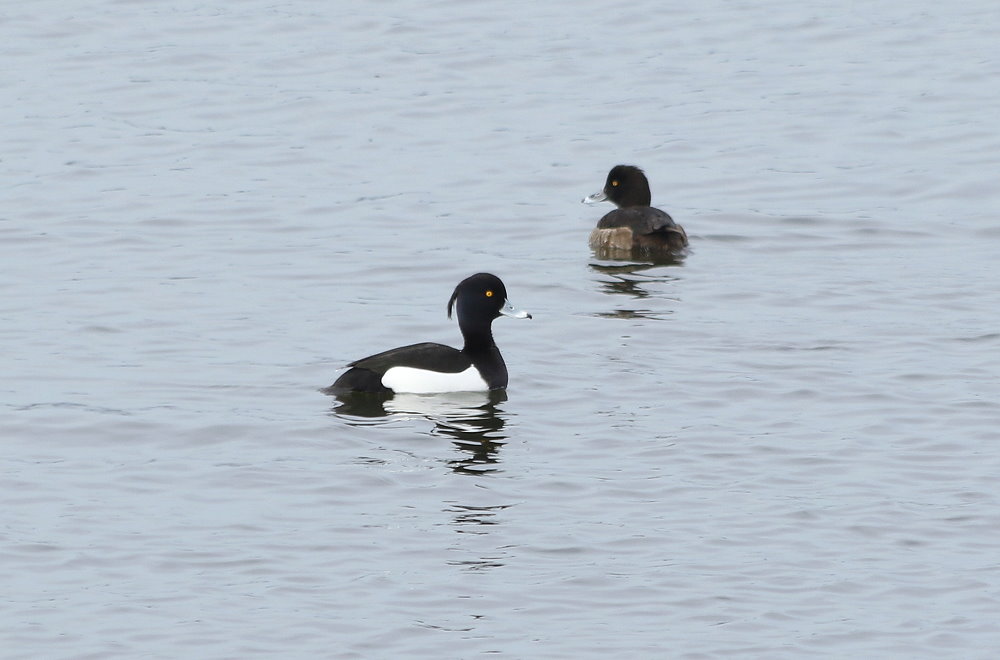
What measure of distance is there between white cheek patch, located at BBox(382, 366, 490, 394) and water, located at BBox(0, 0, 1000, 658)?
7.1 inches

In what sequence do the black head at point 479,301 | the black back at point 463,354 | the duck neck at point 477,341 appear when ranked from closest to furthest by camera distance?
the black back at point 463,354, the duck neck at point 477,341, the black head at point 479,301

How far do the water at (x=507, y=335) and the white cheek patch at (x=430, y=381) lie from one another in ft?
0.60

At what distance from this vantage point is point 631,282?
57.8ft

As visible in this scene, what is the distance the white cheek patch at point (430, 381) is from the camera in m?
13.8

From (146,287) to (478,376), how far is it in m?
4.31

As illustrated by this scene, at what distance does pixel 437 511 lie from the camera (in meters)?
11.2

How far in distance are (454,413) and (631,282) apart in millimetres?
4372

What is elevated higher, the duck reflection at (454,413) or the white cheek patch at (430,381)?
the white cheek patch at (430,381)

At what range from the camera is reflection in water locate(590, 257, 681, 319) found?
53.3ft

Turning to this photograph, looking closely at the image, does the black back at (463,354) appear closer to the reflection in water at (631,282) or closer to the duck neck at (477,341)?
the duck neck at (477,341)

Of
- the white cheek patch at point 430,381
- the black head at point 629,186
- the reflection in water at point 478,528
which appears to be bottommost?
the reflection in water at point 478,528

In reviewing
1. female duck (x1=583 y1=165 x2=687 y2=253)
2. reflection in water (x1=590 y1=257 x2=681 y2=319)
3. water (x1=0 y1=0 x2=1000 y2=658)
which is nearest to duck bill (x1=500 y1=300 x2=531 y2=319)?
water (x1=0 y1=0 x2=1000 y2=658)

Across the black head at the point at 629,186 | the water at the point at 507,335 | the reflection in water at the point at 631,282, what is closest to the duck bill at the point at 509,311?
the water at the point at 507,335

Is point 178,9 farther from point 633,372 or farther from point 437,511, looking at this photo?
point 437,511
